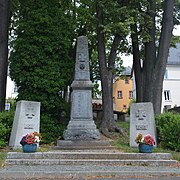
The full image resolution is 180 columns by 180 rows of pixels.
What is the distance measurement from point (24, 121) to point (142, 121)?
4.67m

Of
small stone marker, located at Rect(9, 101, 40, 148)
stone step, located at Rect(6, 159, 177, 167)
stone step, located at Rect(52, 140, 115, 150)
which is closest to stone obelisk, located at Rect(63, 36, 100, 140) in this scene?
stone step, located at Rect(52, 140, 115, 150)

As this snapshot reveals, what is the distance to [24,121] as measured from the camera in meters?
10.5

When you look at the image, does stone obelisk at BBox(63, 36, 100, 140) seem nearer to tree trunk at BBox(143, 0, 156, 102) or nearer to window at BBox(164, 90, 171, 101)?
tree trunk at BBox(143, 0, 156, 102)

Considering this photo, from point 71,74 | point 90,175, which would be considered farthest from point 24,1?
point 90,175

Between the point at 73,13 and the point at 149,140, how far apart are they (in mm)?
11435

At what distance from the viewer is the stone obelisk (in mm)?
11117

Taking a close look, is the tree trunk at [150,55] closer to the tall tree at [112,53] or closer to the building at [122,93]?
the tall tree at [112,53]

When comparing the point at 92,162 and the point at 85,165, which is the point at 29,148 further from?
the point at 92,162

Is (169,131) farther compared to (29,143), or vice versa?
(169,131)

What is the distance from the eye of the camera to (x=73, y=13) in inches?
683

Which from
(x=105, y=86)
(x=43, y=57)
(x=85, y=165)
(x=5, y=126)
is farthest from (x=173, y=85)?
(x=85, y=165)

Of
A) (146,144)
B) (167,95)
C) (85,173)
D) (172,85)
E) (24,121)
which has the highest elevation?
(172,85)

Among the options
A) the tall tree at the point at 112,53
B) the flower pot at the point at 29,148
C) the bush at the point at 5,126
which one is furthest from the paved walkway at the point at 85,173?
the tall tree at the point at 112,53

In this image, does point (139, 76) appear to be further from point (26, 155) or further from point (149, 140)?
point (26, 155)
